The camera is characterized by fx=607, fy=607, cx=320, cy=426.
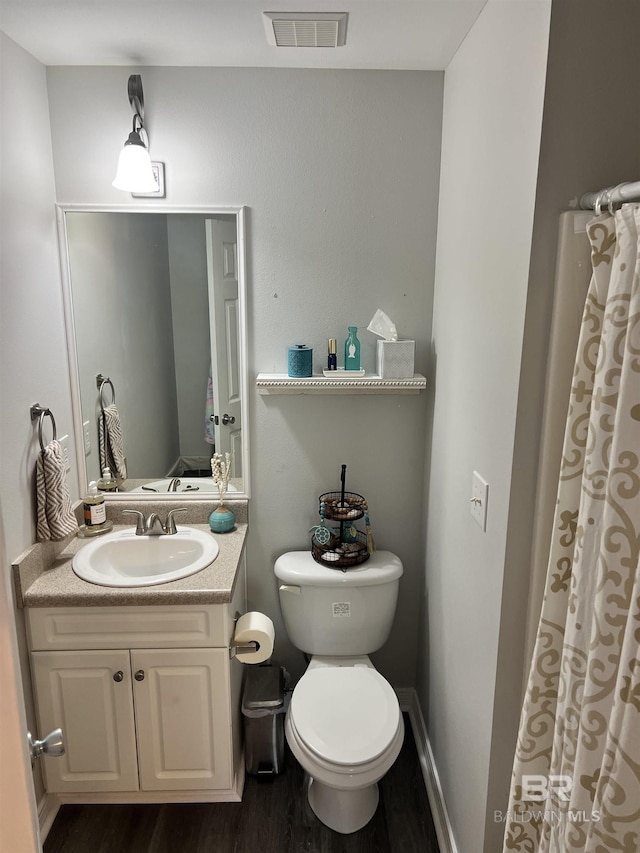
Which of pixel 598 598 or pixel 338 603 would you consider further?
pixel 338 603

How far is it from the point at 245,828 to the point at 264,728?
30cm

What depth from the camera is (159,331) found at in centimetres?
221

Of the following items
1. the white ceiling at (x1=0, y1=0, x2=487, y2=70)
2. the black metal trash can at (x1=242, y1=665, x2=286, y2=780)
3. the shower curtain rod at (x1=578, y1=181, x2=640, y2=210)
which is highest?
the white ceiling at (x1=0, y1=0, x2=487, y2=70)

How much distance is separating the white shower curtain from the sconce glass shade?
1.39 m

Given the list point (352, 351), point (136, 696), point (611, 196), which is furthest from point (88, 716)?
point (611, 196)

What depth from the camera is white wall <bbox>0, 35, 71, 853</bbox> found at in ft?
5.69

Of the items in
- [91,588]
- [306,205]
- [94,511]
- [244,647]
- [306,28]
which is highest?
[306,28]

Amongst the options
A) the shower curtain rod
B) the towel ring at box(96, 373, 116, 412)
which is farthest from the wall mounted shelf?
the shower curtain rod

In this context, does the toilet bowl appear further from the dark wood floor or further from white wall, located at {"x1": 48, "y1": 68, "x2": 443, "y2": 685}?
white wall, located at {"x1": 48, "y1": 68, "x2": 443, "y2": 685}

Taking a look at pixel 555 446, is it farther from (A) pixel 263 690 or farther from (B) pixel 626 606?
(A) pixel 263 690

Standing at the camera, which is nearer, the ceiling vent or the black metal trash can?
the ceiling vent

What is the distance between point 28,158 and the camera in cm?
187

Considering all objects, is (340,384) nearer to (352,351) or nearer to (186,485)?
(352,351)

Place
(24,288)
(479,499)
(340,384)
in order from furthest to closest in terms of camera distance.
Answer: (340,384) → (24,288) → (479,499)
